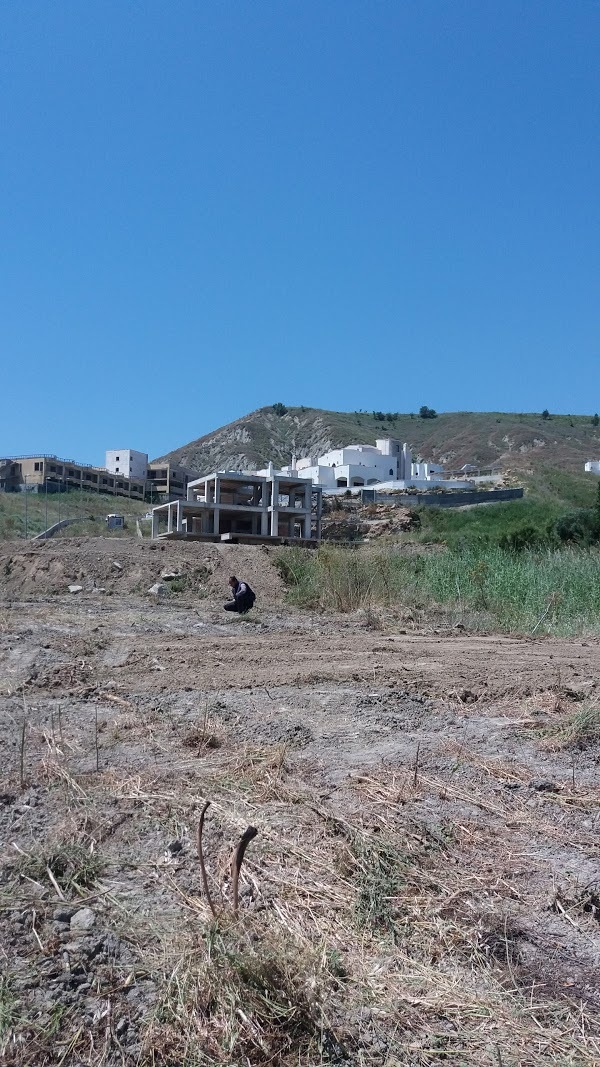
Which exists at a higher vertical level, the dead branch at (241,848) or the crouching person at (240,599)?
the dead branch at (241,848)

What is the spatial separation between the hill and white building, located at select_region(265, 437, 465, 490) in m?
19.5

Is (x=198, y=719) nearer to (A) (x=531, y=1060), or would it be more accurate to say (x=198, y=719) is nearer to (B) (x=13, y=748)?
(B) (x=13, y=748)

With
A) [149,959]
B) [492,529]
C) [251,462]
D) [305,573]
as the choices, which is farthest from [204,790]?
[251,462]

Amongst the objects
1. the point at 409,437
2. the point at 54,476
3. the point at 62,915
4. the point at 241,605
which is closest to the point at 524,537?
the point at 241,605

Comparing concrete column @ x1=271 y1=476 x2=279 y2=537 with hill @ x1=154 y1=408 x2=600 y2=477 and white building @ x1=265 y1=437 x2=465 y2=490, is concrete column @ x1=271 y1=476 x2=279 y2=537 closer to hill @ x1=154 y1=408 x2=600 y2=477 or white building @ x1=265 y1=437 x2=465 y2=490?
white building @ x1=265 y1=437 x2=465 y2=490

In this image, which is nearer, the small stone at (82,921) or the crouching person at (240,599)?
the small stone at (82,921)

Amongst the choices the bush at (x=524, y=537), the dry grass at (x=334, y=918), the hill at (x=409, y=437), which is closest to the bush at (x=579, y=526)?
the bush at (x=524, y=537)

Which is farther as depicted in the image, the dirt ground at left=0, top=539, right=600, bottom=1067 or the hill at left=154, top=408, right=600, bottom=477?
the hill at left=154, top=408, right=600, bottom=477

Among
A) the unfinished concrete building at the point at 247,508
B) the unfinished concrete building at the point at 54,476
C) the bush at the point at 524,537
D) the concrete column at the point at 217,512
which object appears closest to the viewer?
the bush at the point at 524,537

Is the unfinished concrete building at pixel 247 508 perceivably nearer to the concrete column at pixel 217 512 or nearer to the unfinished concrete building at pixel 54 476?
the concrete column at pixel 217 512

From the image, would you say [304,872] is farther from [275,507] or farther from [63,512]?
[63,512]

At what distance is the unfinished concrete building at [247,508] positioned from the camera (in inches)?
1697

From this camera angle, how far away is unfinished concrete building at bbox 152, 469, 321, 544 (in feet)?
141

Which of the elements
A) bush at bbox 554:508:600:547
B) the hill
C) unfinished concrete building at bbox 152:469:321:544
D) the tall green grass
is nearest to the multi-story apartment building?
the hill
